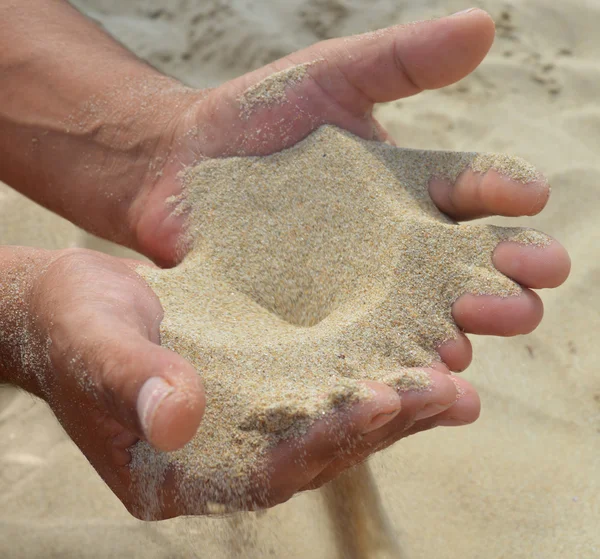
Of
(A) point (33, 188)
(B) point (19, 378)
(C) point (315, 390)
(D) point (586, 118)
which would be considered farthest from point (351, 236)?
(D) point (586, 118)

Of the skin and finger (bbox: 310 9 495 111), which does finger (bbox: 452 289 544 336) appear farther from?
finger (bbox: 310 9 495 111)

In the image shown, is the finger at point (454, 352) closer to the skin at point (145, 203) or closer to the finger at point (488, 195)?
the skin at point (145, 203)

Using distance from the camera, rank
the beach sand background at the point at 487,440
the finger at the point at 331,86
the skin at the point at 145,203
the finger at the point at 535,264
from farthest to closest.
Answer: the finger at the point at 331,86 → the beach sand background at the point at 487,440 → the finger at the point at 535,264 → the skin at the point at 145,203

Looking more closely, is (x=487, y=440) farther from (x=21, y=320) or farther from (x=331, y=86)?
(x=21, y=320)

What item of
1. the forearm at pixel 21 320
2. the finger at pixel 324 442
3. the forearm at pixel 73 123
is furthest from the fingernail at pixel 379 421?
the forearm at pixel 73 123

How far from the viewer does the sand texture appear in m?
1.10

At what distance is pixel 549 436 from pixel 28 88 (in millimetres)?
1756

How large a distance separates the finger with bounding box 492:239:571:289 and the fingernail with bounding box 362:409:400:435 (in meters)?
0.45

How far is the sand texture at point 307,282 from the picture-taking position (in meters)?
1.10

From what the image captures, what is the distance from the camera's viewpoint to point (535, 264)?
134cm

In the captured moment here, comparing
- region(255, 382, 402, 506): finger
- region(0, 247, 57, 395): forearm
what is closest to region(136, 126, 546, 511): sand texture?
region(255, 382, 402, 506): finger

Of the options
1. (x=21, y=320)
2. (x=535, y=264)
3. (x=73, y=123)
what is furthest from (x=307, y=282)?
(x=73, y=123)

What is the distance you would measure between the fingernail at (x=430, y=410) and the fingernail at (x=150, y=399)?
453mm

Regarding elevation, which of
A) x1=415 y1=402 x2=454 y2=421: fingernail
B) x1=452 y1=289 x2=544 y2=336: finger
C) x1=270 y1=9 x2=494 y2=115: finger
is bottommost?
x1=415 y1=402 x2=454 y2=421: fingernail
